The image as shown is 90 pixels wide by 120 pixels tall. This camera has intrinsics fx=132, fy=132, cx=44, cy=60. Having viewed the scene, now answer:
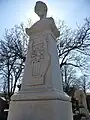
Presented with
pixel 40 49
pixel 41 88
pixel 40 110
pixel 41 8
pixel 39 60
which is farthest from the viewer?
pixel 41 8

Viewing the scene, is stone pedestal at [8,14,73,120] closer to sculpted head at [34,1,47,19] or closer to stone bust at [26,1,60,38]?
stone bust at [26,1,60,38]

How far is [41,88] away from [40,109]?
1.93 feet

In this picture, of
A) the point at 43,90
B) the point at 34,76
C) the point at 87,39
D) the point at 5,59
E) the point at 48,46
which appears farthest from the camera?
the point at 87,39

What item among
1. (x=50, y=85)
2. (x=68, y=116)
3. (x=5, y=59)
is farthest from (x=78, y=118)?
(x=5, y=59)

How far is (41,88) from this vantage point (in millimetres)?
3625

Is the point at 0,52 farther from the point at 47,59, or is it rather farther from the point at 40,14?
the point at 47,59

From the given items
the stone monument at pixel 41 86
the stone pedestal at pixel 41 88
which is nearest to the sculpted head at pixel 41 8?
the stone monument at pixel 41 86

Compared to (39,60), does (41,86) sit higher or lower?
lower

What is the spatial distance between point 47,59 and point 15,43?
930 centimetres

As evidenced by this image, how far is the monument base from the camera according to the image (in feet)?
10.2

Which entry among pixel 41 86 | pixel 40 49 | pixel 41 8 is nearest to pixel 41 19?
pixel 41 8

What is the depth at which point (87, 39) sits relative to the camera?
41.0 feet

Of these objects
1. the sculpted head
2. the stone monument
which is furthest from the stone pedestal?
the sculpted head

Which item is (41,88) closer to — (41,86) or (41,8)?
(41,86)
